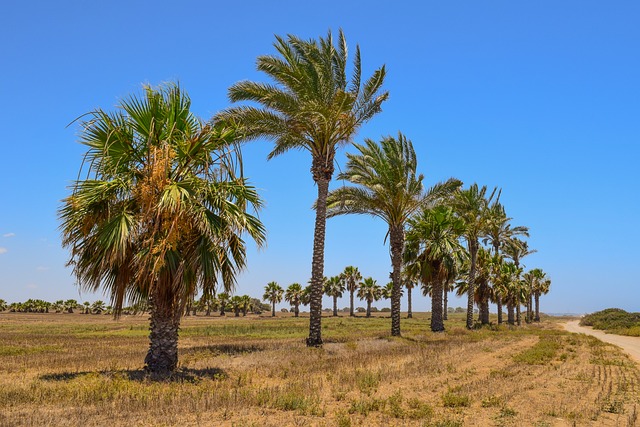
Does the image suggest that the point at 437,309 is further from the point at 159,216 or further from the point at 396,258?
the point at 159,216

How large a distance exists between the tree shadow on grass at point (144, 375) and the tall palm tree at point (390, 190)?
17.5 m

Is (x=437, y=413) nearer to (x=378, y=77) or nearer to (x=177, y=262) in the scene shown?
(x=177, y=262)

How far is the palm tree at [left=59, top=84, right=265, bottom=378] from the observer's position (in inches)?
489

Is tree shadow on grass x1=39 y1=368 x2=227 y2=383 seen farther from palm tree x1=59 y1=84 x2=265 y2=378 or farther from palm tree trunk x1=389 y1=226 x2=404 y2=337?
palm tree trunk x1=389 y1=226 x2=404 y2=337

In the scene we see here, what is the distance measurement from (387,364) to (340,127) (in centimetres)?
1232

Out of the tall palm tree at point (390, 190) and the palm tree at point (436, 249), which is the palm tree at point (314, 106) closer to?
the tall palm tree at point (390, 190)

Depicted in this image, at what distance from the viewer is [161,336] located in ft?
43.5

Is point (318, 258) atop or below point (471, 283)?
atop

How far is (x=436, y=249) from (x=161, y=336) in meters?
26.6

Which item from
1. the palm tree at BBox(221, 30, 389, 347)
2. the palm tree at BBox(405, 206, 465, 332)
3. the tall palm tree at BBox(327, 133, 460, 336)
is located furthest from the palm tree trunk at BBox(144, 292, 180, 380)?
the palm tree at BBox(405, 206, 465, 332)

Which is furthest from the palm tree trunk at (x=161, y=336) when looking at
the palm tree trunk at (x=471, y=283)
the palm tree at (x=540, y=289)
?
the palm tree at (x=540, y=289)

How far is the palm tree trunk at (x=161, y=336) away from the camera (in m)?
13.2

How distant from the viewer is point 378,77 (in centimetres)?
2364

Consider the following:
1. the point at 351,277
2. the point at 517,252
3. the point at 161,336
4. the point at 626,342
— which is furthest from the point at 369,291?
the point at 161,336
